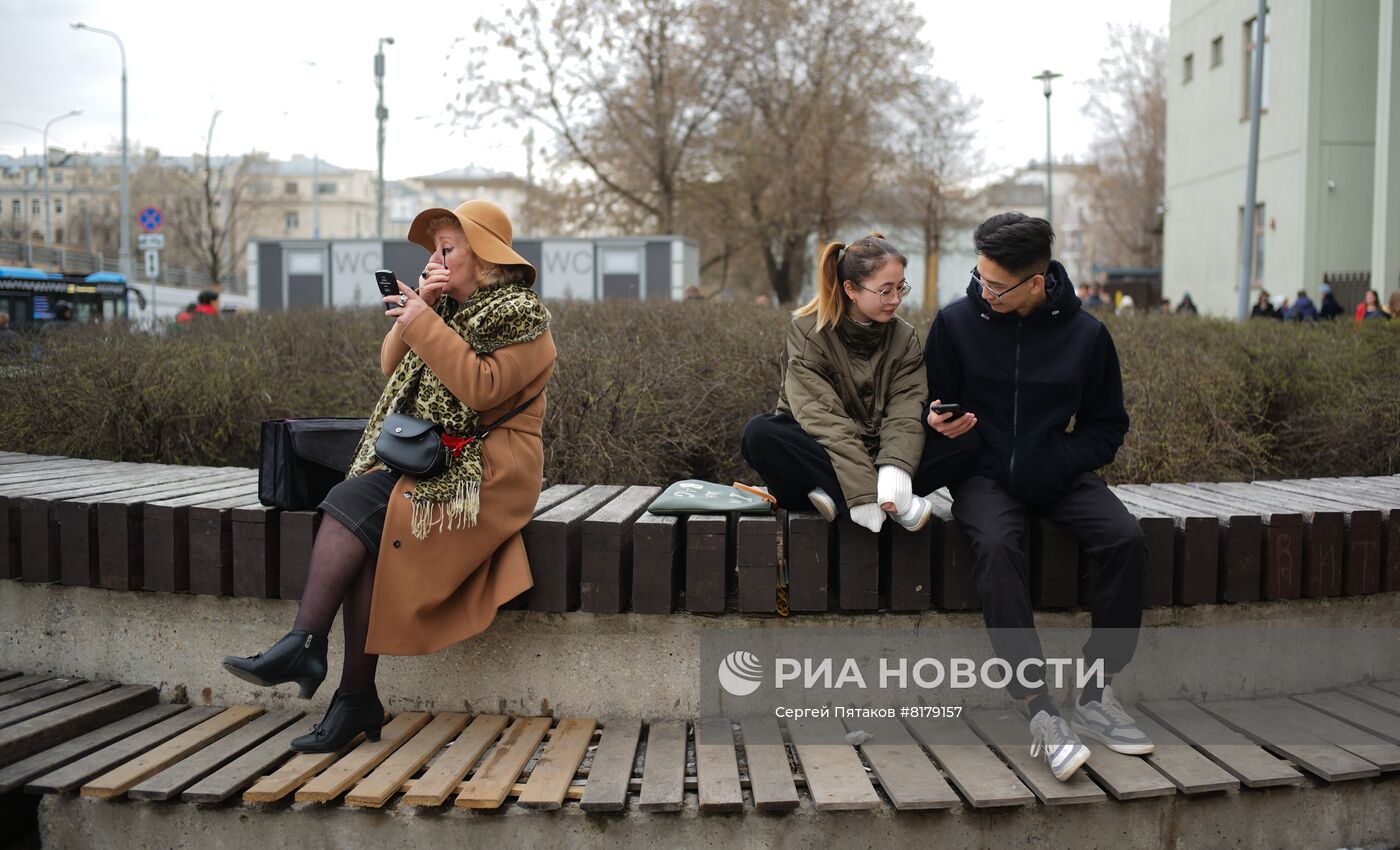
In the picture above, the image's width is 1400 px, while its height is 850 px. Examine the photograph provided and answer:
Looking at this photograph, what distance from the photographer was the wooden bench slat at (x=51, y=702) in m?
3.42

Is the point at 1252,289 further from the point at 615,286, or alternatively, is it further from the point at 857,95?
the point at 615,286

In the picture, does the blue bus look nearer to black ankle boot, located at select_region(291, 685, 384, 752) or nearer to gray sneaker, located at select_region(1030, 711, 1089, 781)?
black ankle boot, located at select_region(291, 685, 384, 752)

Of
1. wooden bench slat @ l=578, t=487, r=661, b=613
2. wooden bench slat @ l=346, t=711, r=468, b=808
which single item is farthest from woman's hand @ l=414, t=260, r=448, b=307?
wooden bench slat @ l=346, t=711, r=468, b=808

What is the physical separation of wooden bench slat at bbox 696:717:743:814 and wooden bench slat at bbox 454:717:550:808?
1.63 ft

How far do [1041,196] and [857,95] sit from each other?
8449 cm

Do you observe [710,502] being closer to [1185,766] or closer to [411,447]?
[411,447]

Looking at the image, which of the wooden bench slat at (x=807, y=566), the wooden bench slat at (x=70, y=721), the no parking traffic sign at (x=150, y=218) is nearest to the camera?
the wooden bench slat at (x=70, y=721)

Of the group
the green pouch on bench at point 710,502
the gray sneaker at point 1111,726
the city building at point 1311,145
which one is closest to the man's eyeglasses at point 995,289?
the green pouch on bench at point 710,502

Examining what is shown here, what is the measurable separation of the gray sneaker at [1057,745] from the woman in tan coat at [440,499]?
155 centimetres

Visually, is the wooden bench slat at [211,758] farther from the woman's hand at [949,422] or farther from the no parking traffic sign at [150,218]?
the no parking traffic sign at [150,218]

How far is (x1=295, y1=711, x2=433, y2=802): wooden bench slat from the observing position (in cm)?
300

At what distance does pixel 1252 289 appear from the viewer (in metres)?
24.7

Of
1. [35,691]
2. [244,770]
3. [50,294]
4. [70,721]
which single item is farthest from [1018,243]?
[50,294]

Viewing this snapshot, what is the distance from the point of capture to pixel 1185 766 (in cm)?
314
